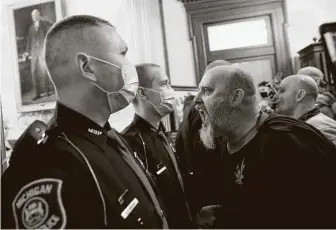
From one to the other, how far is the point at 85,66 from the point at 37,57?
3.36 meters

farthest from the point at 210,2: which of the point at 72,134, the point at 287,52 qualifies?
the point at 72,134

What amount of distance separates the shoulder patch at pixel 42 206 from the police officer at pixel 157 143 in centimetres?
84

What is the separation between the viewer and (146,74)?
2.50 meters

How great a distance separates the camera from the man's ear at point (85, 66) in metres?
1.24

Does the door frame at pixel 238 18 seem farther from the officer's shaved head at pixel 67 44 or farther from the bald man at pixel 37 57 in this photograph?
the officer's shaved head at pixel 67 44

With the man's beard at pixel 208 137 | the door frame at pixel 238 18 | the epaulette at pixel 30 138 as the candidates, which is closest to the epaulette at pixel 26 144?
the epaulette at pixel 30 138

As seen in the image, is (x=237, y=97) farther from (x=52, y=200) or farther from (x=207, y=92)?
(x=52, y=200)

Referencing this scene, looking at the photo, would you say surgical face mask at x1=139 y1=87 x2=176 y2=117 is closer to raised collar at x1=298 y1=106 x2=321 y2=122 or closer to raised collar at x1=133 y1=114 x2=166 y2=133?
raised collar at x1=133 y1=114 x2=166 y2=133

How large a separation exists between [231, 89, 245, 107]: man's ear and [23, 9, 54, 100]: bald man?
9.41ft

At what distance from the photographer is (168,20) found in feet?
20.3

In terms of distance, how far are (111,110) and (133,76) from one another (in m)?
0.18

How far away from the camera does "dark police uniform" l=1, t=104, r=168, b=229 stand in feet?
3.34

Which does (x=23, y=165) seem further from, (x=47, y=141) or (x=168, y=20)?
(x=168, y=20)

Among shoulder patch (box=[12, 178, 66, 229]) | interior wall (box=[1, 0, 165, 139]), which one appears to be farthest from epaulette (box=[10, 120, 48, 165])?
interior wall (box=[1, 0, 165, 139])
